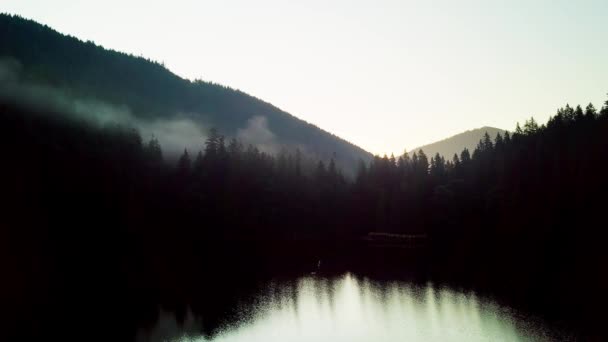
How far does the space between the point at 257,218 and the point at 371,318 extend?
93.1 meters

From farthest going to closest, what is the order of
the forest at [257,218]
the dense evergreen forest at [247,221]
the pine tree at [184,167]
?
the pine tree at [184,167] → the forest at [257,218] → the dense evergreen forest at [247,221]

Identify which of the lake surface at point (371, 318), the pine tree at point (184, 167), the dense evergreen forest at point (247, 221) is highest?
the pine tree at point (184, 167)

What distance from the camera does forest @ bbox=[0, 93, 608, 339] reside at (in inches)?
2274

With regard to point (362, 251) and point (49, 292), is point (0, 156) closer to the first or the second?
point (49, 292)

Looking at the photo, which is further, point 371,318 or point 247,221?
point 247,221

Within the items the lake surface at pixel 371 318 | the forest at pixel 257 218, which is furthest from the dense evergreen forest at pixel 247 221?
the lake surface at pixel 371 318

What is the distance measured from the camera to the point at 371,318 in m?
48.7

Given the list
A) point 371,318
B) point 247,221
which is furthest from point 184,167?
point 371,318

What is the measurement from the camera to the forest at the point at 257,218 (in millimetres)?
57750

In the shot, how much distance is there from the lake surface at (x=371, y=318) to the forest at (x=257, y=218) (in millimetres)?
4046

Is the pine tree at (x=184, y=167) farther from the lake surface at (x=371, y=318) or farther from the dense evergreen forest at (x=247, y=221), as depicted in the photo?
the lake surface at (x=371, y=318)

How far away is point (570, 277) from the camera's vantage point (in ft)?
204

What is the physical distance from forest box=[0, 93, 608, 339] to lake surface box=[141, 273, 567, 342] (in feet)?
13.3

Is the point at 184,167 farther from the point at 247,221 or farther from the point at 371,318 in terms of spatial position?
the point at 371,318
